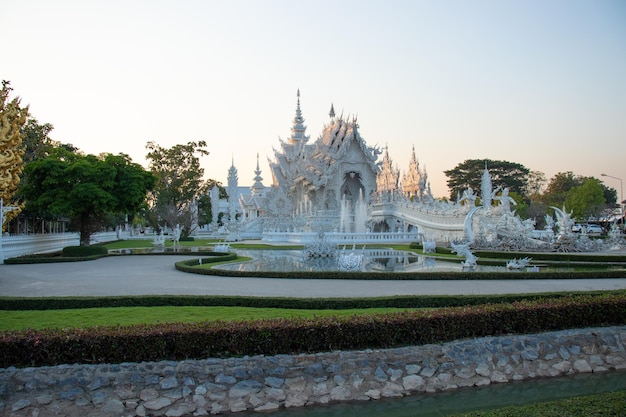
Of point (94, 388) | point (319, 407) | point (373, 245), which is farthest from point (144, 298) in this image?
point (373, 245)

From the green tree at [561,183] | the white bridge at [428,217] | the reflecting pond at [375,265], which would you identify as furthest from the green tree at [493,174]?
the reflecting pond at [375,265]

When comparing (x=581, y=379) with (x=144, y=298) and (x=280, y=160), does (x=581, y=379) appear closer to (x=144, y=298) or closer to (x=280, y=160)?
(x=144, y=298)

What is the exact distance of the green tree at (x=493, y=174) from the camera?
225 feet

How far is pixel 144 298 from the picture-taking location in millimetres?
11594

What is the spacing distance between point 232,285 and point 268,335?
6.47 metres

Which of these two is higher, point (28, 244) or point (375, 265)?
point (28, 244)

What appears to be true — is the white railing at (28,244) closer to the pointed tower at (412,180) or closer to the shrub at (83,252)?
the shrub at (83,252)

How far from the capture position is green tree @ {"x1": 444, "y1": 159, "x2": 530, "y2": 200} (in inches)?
2699

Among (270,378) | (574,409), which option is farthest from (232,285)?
(574,409)

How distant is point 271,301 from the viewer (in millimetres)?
11266

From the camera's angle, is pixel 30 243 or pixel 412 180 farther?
pixel 412 180

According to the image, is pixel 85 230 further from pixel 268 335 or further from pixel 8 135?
pixel 268 335

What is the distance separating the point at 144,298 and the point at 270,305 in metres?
2.82

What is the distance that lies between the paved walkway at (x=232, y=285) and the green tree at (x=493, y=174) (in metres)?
55.2
